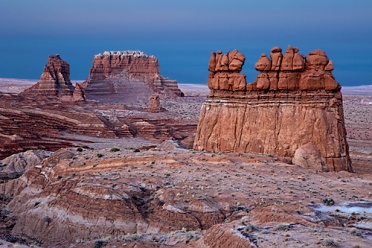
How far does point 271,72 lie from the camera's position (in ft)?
99.5

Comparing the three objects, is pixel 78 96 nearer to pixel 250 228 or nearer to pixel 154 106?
pixel 154 106

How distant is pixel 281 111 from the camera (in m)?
29.9

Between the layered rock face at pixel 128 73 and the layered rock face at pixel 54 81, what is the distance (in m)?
17.3

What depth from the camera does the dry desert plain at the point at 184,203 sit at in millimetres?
16763

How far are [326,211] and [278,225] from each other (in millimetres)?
3921

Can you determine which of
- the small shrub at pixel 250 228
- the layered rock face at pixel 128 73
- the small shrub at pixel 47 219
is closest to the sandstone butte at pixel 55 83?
the layered rock face at pixel 128 73

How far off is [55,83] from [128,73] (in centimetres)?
2324

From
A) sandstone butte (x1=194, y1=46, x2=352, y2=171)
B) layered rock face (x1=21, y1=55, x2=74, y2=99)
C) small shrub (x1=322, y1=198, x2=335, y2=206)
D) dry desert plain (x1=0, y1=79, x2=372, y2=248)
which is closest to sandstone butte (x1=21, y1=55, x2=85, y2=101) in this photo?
layered rock face (x1=21, y1=55, x2=74, y2=99)

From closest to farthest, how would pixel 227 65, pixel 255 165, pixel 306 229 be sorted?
pixel 306 229, pixel 255 165, pixel 227 65

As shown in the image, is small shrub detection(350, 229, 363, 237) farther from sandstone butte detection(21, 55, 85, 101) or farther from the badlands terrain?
sandstone butte detection(21, 55, 85, 101)

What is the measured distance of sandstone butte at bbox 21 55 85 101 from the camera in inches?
3755

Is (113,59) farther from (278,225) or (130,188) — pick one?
(278,225)

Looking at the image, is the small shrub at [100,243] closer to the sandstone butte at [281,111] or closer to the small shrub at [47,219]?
the small shrub at [47,219]

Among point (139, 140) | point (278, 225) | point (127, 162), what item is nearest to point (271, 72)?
point (127, 162)
